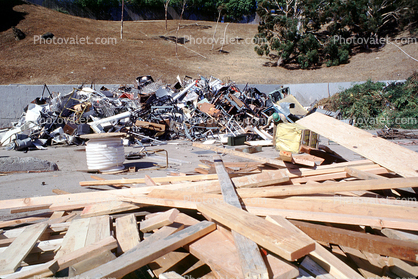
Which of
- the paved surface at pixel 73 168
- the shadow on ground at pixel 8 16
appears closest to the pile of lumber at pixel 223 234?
the paved surface at pixel 73 168

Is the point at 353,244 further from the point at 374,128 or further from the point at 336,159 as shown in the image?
the point at 374,128

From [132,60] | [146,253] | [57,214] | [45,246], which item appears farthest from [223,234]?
[132,60]

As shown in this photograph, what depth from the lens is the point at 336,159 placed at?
5293mm

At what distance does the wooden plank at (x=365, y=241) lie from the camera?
2086 millimetres

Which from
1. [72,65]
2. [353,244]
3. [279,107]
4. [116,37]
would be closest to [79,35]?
[116,37]

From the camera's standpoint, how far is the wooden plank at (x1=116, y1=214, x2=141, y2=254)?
8.13ft

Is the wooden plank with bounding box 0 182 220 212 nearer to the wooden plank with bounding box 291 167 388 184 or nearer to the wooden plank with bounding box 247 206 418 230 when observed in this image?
the wooden plank with bounding box 247 206 418 230

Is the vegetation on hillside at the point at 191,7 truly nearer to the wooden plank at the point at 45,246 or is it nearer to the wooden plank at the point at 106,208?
the wooden plank at the point at 106,208

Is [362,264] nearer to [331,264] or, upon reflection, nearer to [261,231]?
[331,264]

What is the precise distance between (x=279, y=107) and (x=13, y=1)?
30.5 metres

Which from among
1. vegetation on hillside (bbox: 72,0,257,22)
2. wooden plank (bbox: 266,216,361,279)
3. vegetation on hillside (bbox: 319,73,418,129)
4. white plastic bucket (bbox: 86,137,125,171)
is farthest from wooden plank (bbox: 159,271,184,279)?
vegetation on hillside (bbox: 72,0,257,22)

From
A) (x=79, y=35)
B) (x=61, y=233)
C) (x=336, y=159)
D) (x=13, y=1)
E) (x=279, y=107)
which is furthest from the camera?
(x=13, y=1)

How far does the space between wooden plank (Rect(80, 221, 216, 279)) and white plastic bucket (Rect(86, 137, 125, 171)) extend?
4122mm

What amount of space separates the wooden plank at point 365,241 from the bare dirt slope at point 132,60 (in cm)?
1835
